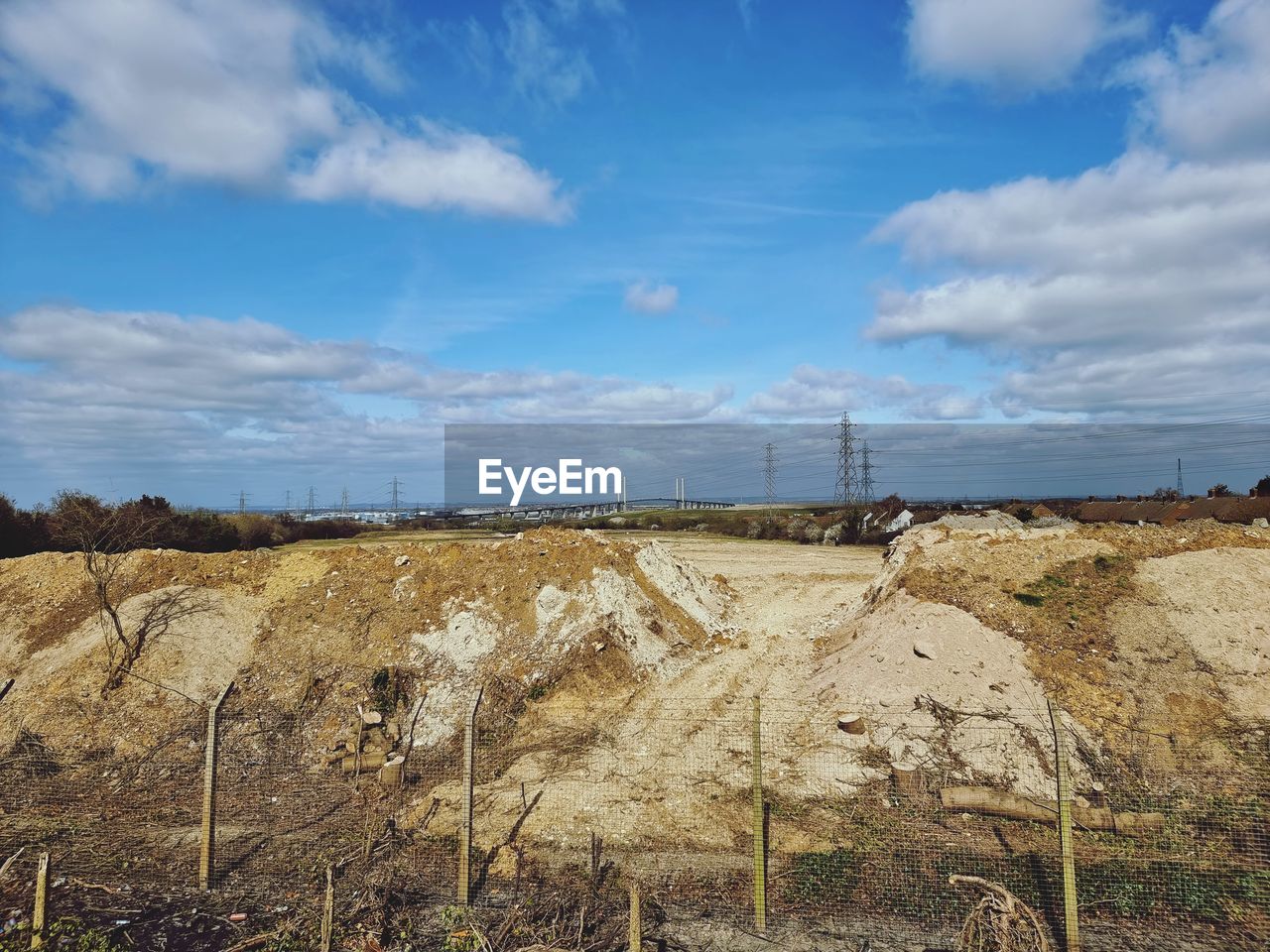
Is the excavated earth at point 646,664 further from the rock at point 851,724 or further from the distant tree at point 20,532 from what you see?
the distant tree at point 20,532

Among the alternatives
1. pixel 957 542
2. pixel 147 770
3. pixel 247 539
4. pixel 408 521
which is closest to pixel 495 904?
pixel 147 770

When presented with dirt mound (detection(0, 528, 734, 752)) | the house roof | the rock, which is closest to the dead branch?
the rock

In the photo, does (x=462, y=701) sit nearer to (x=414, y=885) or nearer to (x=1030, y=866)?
(x=414, y=885)

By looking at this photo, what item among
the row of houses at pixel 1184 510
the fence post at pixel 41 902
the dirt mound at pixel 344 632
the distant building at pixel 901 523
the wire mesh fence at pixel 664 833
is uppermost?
the row of houses at pixel 1184 510

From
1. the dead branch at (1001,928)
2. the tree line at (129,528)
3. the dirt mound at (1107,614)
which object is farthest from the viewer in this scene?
the tree line at (129,528)

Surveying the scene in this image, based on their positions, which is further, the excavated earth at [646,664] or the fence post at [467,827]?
the excavated earth at [646,664]

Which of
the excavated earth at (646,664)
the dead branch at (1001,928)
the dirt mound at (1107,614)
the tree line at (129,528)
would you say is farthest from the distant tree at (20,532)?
the dead branch at (1001,928)

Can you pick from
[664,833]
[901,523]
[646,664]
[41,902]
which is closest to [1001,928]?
[664,833]
